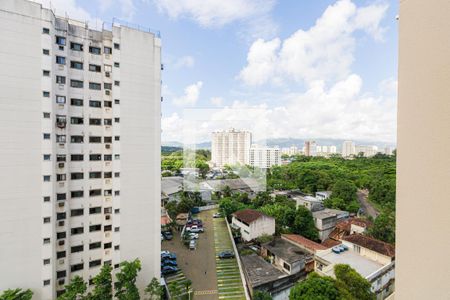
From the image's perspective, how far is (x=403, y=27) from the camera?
2.32 ft

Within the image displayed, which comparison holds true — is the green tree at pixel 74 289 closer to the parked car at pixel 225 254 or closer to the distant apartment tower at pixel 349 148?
the parked car at pixel 225 254

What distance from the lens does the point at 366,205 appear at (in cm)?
1550

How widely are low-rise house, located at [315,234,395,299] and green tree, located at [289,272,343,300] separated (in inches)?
76.5

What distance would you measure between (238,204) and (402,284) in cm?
1265

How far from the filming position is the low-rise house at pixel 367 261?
699 cm

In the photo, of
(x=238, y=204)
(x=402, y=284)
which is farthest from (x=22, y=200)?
(x=238, y=204)

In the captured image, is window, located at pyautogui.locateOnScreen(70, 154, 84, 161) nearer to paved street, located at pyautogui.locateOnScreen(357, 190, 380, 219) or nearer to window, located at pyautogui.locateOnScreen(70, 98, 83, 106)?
window, located at pyautogui.locateOnScreen(70, 98, 83, 106)

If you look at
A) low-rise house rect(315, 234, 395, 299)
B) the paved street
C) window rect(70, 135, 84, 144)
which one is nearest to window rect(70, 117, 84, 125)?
window rect(70, 135, 84, 144)

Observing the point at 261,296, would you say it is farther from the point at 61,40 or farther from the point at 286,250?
the point at 61,40

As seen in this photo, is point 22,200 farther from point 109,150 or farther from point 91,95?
point 91,95

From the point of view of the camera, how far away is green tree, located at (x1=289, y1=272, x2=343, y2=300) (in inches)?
204

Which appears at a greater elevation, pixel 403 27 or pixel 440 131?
pixel 403 27

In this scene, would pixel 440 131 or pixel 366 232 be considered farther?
pixel 366 232

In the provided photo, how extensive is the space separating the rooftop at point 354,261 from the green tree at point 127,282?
5774 mm
